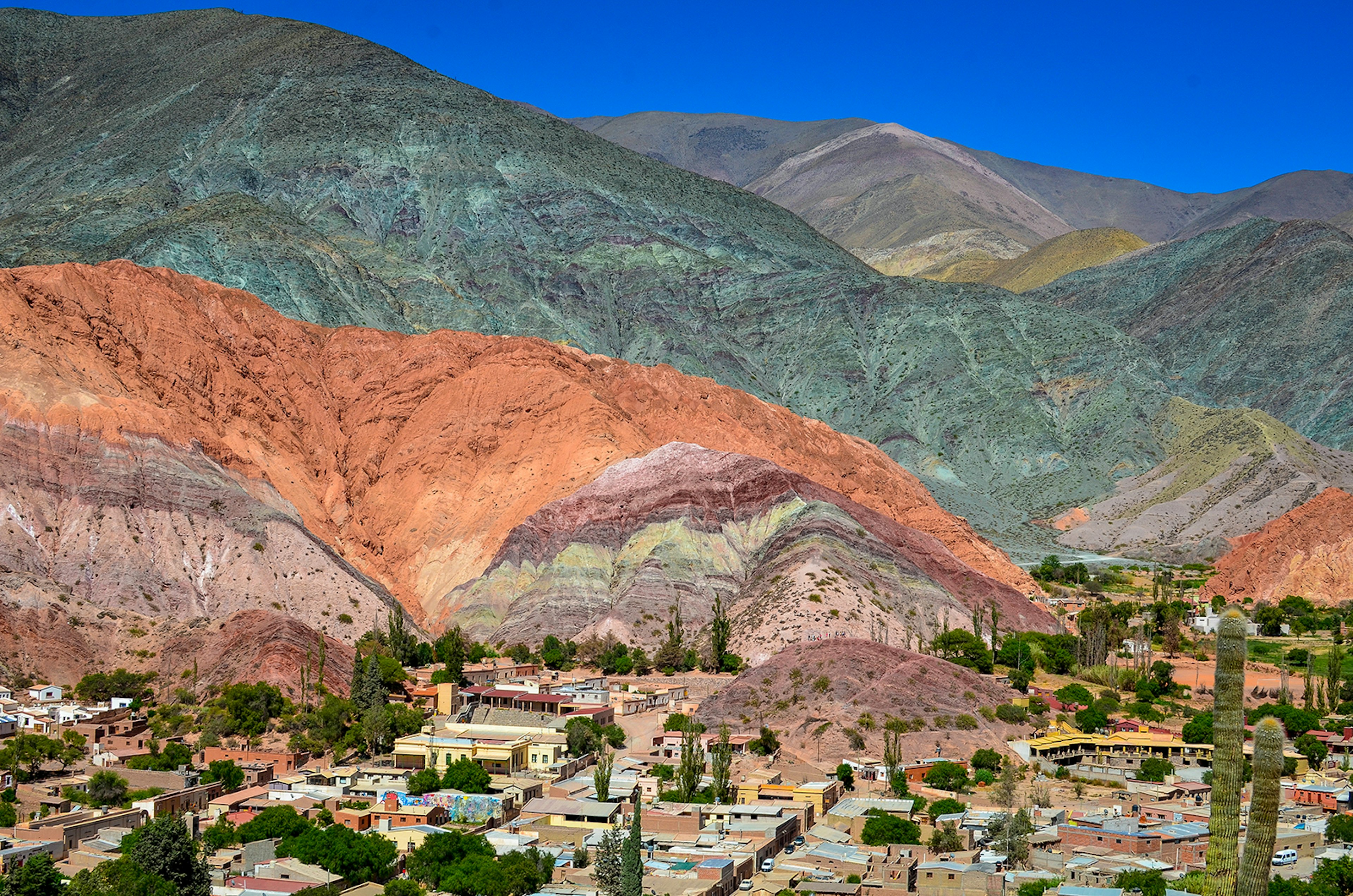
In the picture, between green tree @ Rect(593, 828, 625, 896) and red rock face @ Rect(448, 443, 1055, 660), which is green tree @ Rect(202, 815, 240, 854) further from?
red rock face @ Rect(448, 443, 1055, 660)

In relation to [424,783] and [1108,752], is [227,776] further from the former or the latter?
[1108,752]

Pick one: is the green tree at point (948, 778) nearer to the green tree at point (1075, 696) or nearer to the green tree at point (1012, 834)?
the green tree at point (1012, 834)

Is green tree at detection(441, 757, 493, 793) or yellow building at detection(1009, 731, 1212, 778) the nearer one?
green tree at detection(441, 757, 493, 793)

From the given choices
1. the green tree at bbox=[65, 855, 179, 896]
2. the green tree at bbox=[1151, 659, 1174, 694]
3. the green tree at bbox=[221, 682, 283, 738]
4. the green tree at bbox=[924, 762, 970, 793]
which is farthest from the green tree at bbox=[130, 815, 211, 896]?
the green tree at bbox=[1151, 659, 1174, 694]

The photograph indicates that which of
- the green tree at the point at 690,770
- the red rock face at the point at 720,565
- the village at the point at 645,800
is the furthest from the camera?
the red rock face at the point at 720,565

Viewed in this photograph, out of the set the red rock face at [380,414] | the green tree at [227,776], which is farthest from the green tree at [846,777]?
the red rock face at [380,414]
